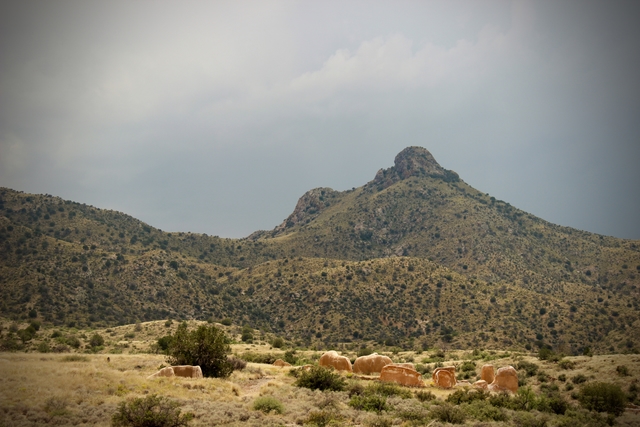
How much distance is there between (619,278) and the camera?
314 feet

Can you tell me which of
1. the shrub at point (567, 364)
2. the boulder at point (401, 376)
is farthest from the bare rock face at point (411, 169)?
the boulder at point (401, 376)

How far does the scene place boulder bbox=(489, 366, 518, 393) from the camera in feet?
86.0

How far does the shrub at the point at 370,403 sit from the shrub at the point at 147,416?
816 centimetres

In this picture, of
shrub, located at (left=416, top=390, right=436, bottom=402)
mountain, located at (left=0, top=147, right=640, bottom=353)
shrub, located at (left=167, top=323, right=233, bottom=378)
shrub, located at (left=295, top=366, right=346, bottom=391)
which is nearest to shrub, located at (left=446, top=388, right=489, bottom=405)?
shrub, located at (left=416, top=390, right=436, bottom=402)

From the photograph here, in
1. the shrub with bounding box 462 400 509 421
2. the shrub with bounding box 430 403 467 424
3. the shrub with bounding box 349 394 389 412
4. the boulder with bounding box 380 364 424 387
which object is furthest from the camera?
the boulder with bounding box 380 364 424 387

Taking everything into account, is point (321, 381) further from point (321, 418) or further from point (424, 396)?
point (321, 418)

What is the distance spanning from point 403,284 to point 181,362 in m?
72.1

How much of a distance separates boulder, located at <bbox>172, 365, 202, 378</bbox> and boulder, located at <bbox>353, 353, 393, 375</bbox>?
11.4m

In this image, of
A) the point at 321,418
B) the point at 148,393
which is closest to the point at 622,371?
the point at 321,418

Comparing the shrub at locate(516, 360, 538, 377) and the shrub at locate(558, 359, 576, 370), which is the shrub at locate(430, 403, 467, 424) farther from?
the shrub at locate(558, 359, 576, 370)

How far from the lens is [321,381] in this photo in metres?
23.9

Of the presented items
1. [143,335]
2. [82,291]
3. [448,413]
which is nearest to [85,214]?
[82,291]

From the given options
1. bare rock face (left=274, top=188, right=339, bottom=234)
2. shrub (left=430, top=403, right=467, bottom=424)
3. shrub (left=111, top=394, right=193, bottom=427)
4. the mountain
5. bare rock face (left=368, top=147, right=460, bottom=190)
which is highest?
bare rock face (left=368, top=147, right=460, bottom=190)

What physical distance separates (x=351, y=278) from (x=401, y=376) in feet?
226
